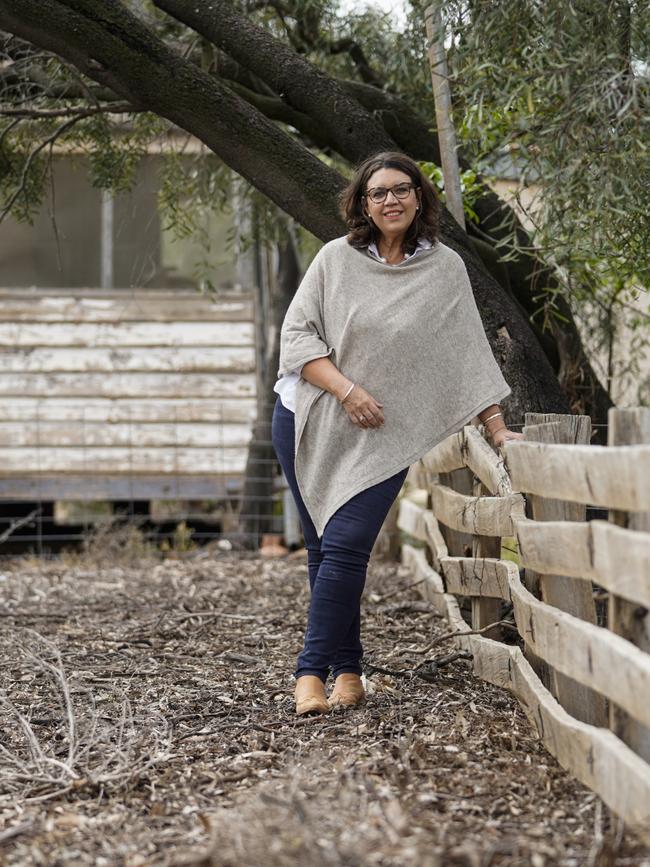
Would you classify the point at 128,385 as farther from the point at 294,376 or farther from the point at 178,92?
the point at 294,376

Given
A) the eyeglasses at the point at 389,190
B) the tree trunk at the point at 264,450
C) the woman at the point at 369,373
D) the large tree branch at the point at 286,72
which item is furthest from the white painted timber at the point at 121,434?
the eyeglasses at the point at 389,190

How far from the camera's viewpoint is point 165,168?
25.5ft

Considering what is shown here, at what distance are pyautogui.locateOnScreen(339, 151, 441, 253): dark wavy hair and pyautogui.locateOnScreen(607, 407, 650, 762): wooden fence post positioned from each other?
1.37 m

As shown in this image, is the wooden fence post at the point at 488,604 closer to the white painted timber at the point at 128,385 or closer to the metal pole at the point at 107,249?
the white painted timber at the point at 128,385

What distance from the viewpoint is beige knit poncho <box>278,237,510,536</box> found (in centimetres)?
405

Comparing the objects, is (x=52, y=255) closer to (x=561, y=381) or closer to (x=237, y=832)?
(x=561, y=381)

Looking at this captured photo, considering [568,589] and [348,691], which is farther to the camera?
[348,691]

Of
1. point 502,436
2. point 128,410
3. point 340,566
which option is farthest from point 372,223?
point 128,410

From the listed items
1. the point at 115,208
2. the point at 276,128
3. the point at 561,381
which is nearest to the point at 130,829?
the point at 276,128

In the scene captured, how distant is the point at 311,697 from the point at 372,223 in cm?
166

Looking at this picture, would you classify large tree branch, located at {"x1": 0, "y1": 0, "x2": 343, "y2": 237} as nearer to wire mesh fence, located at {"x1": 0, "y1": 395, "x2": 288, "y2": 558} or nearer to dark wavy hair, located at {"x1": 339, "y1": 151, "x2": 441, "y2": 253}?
dark wavy hair, located at {"x1": 339, "y1": 151, "x2": 441, "y2": 253}

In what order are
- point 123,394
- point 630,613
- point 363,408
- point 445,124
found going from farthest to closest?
point 123,394 < point 445,124 < point 363,408 < point 630,613

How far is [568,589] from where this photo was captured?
363cm

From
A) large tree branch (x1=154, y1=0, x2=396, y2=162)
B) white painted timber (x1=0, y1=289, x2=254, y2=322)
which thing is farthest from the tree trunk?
large tree branch (x1=154, y1=0, x2=396, y2=162)
